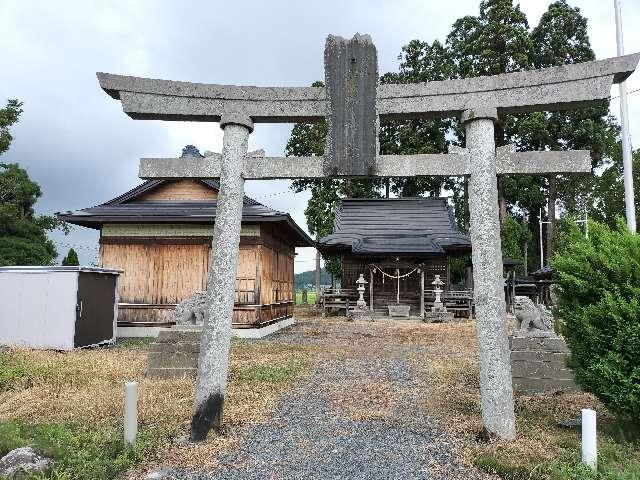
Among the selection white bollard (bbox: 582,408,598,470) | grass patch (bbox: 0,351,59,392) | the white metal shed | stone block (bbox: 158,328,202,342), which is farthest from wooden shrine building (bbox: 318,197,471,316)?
white bollard (bbox: 582,408,598,470)

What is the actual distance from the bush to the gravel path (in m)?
1.73

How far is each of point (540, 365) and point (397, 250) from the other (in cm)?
1570

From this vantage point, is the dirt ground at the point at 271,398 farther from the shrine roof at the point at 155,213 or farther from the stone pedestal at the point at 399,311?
the stone pedestal at the point at 399,311

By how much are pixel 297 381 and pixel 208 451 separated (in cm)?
349

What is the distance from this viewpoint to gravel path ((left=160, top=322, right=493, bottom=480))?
4359mm

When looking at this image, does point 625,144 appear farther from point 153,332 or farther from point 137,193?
point 137,193

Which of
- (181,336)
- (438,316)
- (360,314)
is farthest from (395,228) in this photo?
(181,336)

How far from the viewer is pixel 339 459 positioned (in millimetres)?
4637

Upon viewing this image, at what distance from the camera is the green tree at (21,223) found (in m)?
24.5

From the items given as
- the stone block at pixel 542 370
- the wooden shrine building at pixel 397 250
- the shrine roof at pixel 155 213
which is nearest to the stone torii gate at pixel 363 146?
the stone block at pixel 542 370

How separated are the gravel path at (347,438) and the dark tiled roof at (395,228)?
14742 millimetres

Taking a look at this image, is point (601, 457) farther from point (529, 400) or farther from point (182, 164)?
point (182, 164)

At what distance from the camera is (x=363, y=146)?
5496 millimetres

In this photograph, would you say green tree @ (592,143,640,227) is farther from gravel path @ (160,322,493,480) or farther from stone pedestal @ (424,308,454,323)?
gravel path @ (160,322,493,480)
